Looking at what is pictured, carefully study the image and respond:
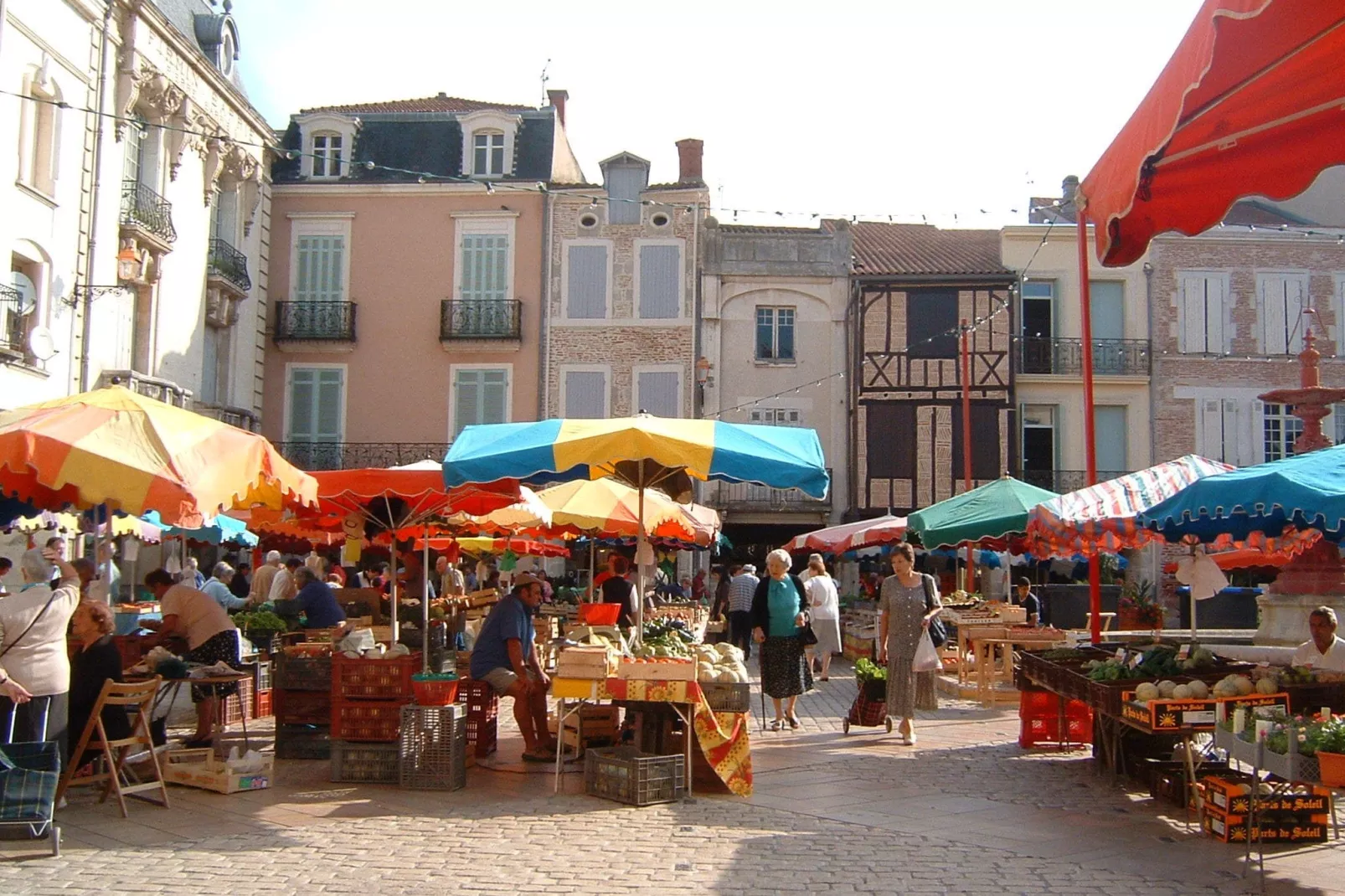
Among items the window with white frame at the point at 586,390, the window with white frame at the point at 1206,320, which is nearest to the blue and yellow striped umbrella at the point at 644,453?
the window with white frame at the point at 586,390

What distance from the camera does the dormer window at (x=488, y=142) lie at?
91.1ft

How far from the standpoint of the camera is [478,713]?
345 inches

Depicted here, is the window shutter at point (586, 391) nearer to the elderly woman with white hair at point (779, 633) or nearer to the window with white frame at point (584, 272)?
the window with white frame at point (584, 272)

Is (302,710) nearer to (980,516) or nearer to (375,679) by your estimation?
(375,679)

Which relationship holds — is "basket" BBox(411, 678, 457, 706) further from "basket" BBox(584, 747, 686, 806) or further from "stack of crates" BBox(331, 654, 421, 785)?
"basket" BBox(584, 747, 686, 806)

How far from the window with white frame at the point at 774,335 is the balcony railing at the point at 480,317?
5.26 metres

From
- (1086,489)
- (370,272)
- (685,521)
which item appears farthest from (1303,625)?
(370,272)

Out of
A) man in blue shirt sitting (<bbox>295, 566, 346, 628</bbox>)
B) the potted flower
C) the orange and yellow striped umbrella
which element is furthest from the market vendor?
the potted flower

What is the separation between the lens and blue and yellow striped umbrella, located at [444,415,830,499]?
7949mm

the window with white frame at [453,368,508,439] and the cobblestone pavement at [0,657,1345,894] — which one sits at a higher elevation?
the window with white frame at [453,368,508,439]

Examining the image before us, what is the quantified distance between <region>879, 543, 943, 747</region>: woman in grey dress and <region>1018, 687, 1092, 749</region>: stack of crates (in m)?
0.86

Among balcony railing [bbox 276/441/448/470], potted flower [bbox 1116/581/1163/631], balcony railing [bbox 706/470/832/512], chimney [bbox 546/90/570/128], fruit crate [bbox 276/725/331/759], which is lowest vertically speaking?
fruit crate [bbox 276/725/331/759]

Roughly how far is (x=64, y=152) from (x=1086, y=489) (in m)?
15.3

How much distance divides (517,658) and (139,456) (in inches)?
112
